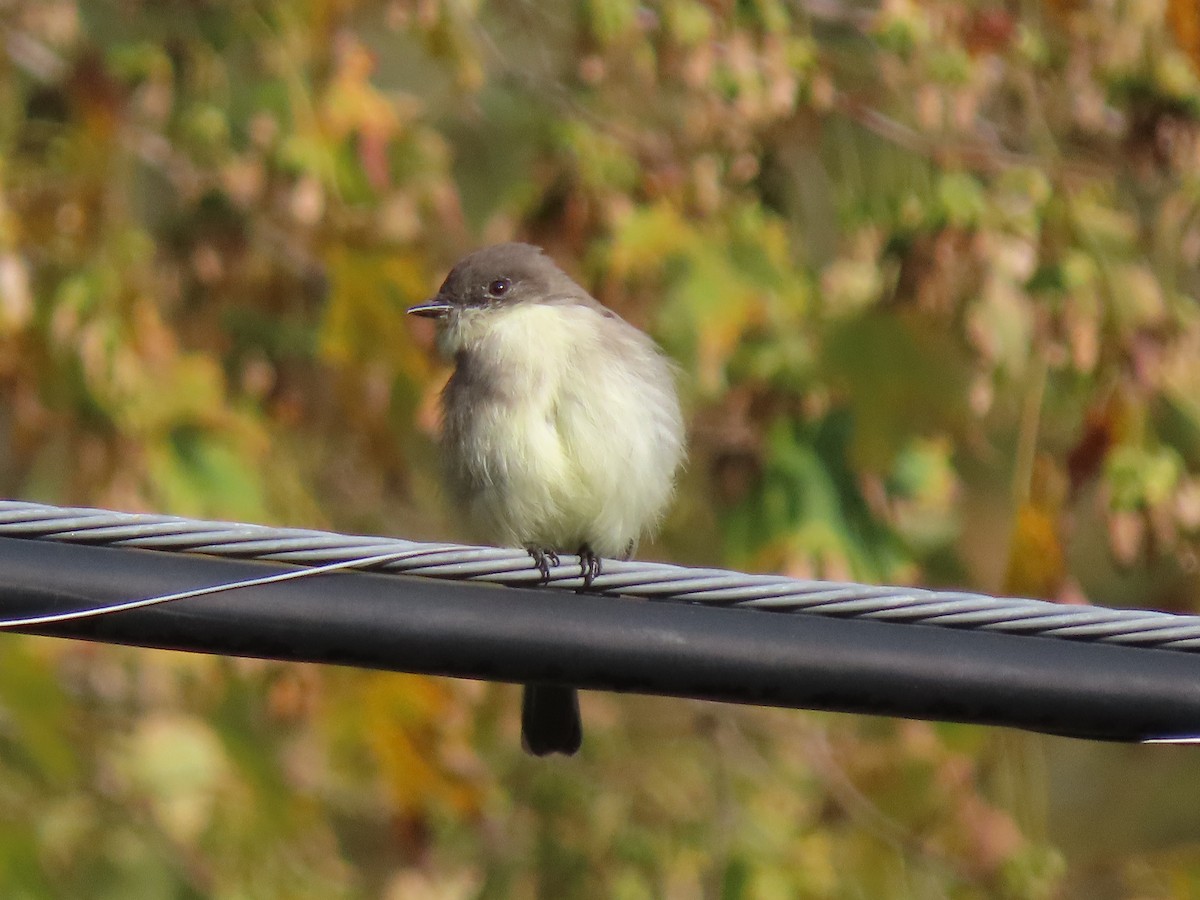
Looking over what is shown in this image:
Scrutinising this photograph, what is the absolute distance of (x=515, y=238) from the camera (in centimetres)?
670

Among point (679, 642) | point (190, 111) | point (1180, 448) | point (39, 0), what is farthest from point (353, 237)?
point (679, 642)

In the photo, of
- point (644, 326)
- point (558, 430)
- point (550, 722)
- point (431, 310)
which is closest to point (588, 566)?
point (558, 430)

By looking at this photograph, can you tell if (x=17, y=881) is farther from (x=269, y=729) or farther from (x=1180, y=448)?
(x=1180, y=448)

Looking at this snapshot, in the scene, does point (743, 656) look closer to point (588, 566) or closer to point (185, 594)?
point (185, 594)

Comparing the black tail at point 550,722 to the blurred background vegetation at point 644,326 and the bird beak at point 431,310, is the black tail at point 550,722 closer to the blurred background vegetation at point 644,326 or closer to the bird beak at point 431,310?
the blurred background vegetation at point 644,326

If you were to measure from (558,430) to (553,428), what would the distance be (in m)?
0.01

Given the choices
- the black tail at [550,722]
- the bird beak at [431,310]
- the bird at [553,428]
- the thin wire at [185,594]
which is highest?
the bird beak at [431,310]

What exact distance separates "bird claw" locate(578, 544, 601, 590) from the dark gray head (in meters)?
0.75

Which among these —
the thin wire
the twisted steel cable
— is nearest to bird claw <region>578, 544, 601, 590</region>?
the twisted steel cable

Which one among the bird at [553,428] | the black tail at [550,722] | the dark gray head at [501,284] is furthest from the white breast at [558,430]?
the black tail at [550,722]

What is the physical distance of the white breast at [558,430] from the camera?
4.98m

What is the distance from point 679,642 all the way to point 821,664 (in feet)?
0.75

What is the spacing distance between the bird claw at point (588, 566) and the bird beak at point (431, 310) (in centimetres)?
82

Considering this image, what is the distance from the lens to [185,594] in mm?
2855
